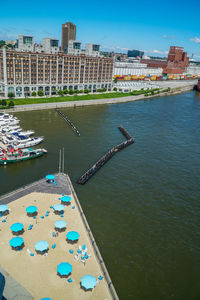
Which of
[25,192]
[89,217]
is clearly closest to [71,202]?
[89,217]

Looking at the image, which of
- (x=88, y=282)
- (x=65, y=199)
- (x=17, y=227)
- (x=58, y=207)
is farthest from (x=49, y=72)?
(x=88, y=282)

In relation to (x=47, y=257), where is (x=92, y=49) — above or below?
above

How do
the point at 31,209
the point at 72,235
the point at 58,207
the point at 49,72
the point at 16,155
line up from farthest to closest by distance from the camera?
the point at 49,72, the point at 16,155, the point at 58,207, the point at 31,209, the point at 72,235

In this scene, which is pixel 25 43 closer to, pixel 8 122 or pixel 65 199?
pixel 8 122

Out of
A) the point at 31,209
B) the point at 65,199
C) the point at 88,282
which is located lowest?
the point at 88,282

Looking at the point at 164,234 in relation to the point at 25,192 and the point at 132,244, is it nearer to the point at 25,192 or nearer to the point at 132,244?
the point at 132,244

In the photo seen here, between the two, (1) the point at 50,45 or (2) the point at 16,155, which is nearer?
(2) the point at 16,155

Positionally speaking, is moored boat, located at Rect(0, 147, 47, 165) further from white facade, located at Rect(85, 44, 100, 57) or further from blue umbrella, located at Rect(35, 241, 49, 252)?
white facade, located at Rect(85, 44, 100, 57)
